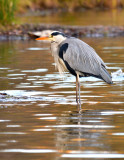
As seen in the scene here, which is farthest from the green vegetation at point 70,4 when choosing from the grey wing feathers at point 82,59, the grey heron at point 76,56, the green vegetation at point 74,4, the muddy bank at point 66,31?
the grey wing feathers at point 82,59

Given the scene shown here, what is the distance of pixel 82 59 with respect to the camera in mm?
10164

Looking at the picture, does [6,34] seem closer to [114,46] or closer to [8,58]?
[114,46]

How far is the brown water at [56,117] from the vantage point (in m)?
6.77

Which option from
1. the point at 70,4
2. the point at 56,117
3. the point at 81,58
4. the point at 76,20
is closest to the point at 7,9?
the point at 76,20

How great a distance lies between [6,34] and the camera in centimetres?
2691

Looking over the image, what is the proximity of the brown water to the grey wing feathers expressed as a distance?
0.51m

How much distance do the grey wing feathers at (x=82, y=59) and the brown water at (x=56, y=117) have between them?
0.51 m

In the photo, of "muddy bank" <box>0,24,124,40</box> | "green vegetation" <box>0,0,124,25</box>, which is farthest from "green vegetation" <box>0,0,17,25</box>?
"green vegetation" <box>0,0,124,25</box>

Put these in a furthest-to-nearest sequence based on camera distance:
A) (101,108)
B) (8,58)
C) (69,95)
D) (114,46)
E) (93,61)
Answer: (114,46)
(8,58)
(69,95)
(93,61)
(101,108)

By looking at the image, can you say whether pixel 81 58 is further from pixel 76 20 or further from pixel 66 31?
pixel 76 20

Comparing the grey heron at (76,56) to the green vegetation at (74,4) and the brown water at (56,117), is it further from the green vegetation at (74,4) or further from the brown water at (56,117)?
the green vegetation at (74,4)

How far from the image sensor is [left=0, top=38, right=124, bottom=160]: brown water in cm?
677

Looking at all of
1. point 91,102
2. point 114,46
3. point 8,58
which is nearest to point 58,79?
point 91,102

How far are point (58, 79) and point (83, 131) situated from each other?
5.70 meters
